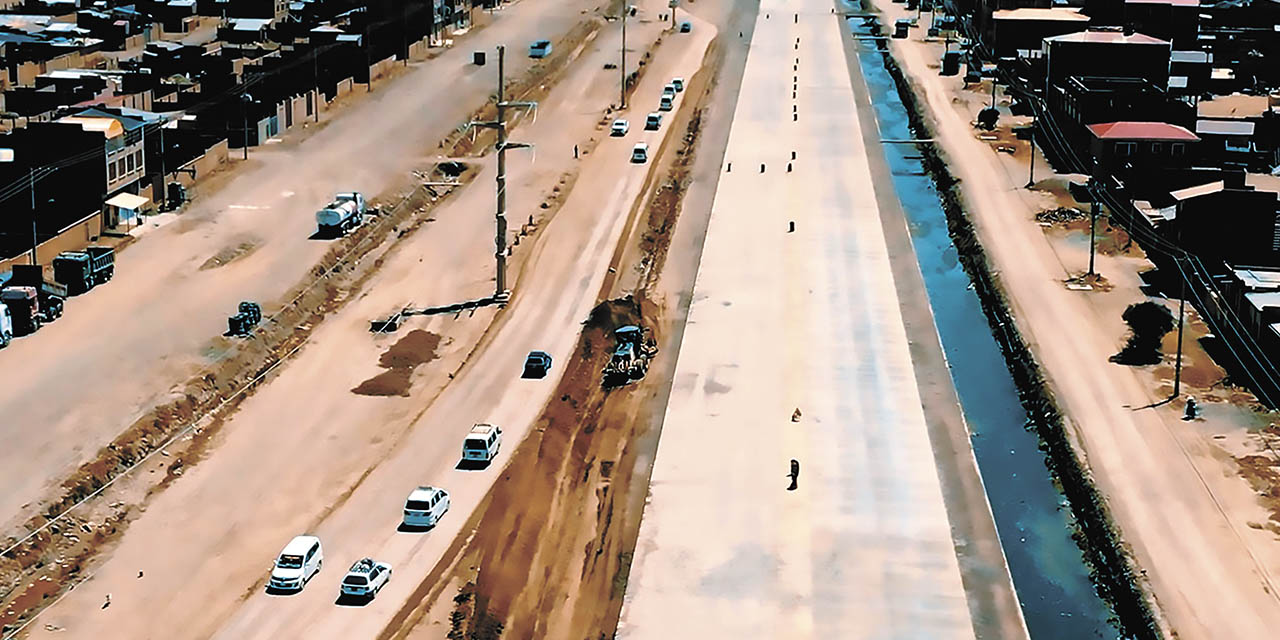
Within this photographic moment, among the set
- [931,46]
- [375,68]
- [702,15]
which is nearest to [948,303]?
[375,68]

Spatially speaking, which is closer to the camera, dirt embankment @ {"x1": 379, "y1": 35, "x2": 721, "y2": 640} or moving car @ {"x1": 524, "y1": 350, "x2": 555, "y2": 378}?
dirt embankment @ {"x1": 379, "y1": 35, "x2": 721, "y2": 640}

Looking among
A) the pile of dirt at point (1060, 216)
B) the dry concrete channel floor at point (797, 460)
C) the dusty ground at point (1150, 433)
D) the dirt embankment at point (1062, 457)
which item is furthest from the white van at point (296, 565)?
the pile of dirt at point (1060, 216)

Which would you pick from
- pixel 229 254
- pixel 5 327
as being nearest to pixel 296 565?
pixel 5 327

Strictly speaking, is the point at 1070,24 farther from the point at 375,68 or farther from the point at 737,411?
the point at 737,411

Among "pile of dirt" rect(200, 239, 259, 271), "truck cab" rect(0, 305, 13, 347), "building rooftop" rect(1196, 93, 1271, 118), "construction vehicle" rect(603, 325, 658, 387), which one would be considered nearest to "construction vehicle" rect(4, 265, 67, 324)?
"truck cab" rect(0, 305, 13, 347)

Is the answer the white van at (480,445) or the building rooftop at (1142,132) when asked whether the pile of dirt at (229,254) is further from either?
the building rooftop at (1142,132)

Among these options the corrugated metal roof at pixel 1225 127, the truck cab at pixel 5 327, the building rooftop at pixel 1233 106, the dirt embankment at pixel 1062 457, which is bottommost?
the dirt embankment at pixel 1062 457

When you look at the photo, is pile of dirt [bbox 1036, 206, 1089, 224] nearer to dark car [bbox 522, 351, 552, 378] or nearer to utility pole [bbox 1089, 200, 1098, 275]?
utility pole [bbox 1089, 200, 1098, 275]
